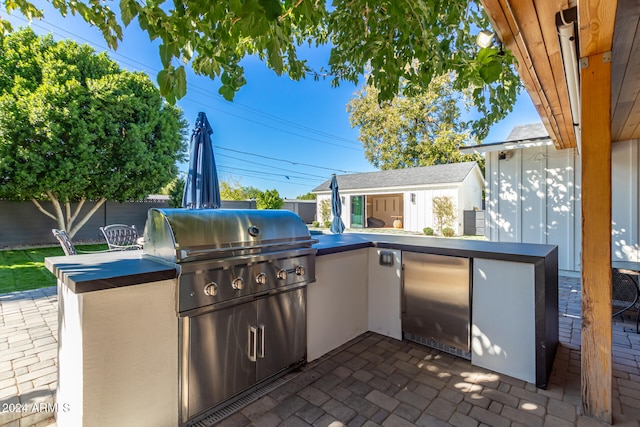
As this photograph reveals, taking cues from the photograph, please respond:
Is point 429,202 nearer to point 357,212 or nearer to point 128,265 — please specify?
point 357,212

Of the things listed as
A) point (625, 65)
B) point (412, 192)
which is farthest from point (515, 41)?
point (412, 192)

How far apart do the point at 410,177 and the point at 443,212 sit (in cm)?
300

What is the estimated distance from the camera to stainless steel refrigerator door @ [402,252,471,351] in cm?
276

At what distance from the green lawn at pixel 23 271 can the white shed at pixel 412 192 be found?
13703 mm

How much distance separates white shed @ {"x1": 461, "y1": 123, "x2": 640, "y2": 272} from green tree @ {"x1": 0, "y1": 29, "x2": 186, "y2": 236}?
27.9 feet

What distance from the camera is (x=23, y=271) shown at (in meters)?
6.19

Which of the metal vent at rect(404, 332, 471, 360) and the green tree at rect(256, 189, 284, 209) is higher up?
the green tree at rect(256, 189, 284, 209)

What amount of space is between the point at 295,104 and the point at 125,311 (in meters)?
21.5

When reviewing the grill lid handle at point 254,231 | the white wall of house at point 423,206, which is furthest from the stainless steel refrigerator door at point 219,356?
the white wall of house at point 423,206

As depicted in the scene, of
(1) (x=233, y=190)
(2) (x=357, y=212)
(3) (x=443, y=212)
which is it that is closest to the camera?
(3) (x=443, y=212)

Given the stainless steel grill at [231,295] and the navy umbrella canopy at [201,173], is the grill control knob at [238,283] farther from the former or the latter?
the navy umbrella canopy at [201,173]

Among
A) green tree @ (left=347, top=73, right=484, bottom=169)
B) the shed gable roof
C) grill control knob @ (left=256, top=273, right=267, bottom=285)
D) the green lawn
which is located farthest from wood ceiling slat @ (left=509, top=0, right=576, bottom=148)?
green tree @ (left=347, top=73, right=484, bottom=169)

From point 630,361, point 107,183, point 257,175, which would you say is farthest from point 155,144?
point 257,175

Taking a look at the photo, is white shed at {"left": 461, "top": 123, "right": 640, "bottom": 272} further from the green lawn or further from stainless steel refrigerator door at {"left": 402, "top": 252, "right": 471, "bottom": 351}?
the green lawn
